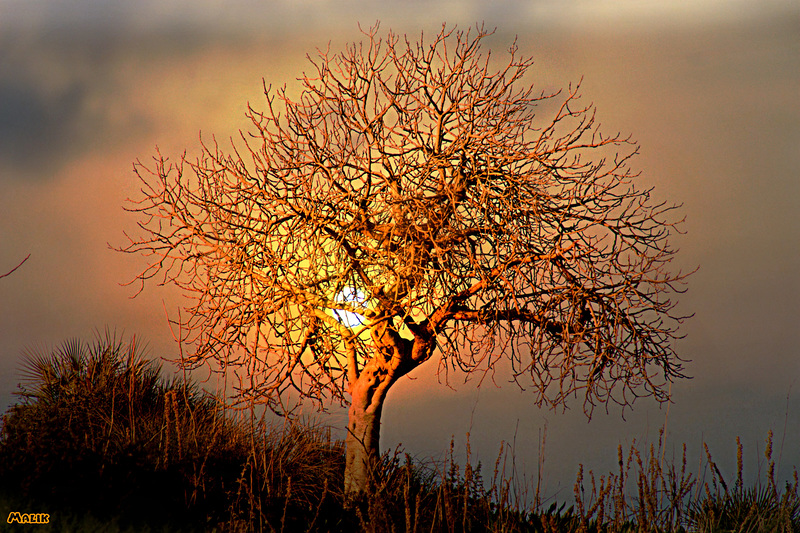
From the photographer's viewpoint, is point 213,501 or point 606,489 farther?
point 213,501

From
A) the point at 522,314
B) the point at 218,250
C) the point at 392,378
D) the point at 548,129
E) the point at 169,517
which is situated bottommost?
the point at 169,517

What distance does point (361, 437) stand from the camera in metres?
7.45

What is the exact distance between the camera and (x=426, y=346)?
749cm

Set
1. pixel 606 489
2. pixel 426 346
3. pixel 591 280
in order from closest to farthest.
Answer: pixel 606 489 < pixel 591 280 < pixel 426 346

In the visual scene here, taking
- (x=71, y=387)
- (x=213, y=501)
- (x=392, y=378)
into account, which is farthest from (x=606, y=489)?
(x=71, y=387)

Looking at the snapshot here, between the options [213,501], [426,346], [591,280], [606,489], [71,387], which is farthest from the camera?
[71,387]

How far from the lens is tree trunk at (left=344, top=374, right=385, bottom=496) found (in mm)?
7254

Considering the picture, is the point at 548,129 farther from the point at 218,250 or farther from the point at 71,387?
the point at 71,387

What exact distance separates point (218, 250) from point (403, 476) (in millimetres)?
3137

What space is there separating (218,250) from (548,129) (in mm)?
3772

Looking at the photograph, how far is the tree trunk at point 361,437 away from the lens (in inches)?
286

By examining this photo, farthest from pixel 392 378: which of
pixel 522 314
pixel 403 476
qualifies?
pixel 522 314

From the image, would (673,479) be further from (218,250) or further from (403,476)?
(218,250)

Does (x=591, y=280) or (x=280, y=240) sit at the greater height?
(x=280, y=240)
